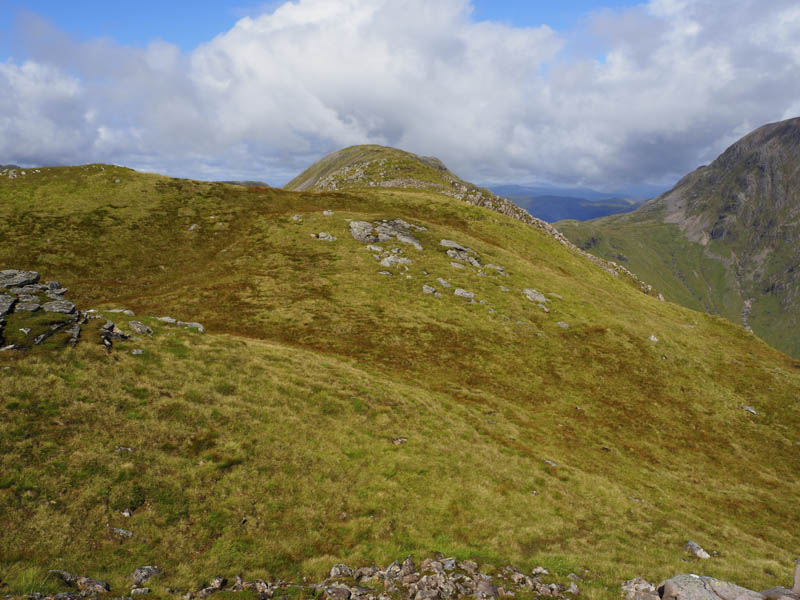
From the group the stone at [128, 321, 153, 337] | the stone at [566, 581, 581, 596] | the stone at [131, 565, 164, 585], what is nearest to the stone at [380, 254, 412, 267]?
the stone at [128, 321, 153, 337]

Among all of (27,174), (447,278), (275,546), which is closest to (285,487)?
(275,546)

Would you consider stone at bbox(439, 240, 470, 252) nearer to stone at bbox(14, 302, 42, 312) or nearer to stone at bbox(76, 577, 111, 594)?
stone at bbox(14, 302, 42, 312)

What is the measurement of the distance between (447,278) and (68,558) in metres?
54.6

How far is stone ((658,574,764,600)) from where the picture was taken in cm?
1405

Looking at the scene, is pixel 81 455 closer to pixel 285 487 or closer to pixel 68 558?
pixel 68 558

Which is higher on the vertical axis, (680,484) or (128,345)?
(128,345)

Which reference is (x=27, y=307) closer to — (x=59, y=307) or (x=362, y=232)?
(x=59, y=307)

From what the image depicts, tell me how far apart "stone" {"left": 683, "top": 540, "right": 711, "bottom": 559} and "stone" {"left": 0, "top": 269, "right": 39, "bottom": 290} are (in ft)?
161

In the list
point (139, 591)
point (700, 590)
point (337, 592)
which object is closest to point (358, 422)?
point (337, 592)

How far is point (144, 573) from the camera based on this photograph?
14.3 meters

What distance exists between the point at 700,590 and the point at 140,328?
37274mm

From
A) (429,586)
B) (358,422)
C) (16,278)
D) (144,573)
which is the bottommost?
(144,573)

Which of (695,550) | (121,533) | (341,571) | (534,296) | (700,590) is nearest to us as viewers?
(700,590)

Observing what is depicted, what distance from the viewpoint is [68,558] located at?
14.2 m
